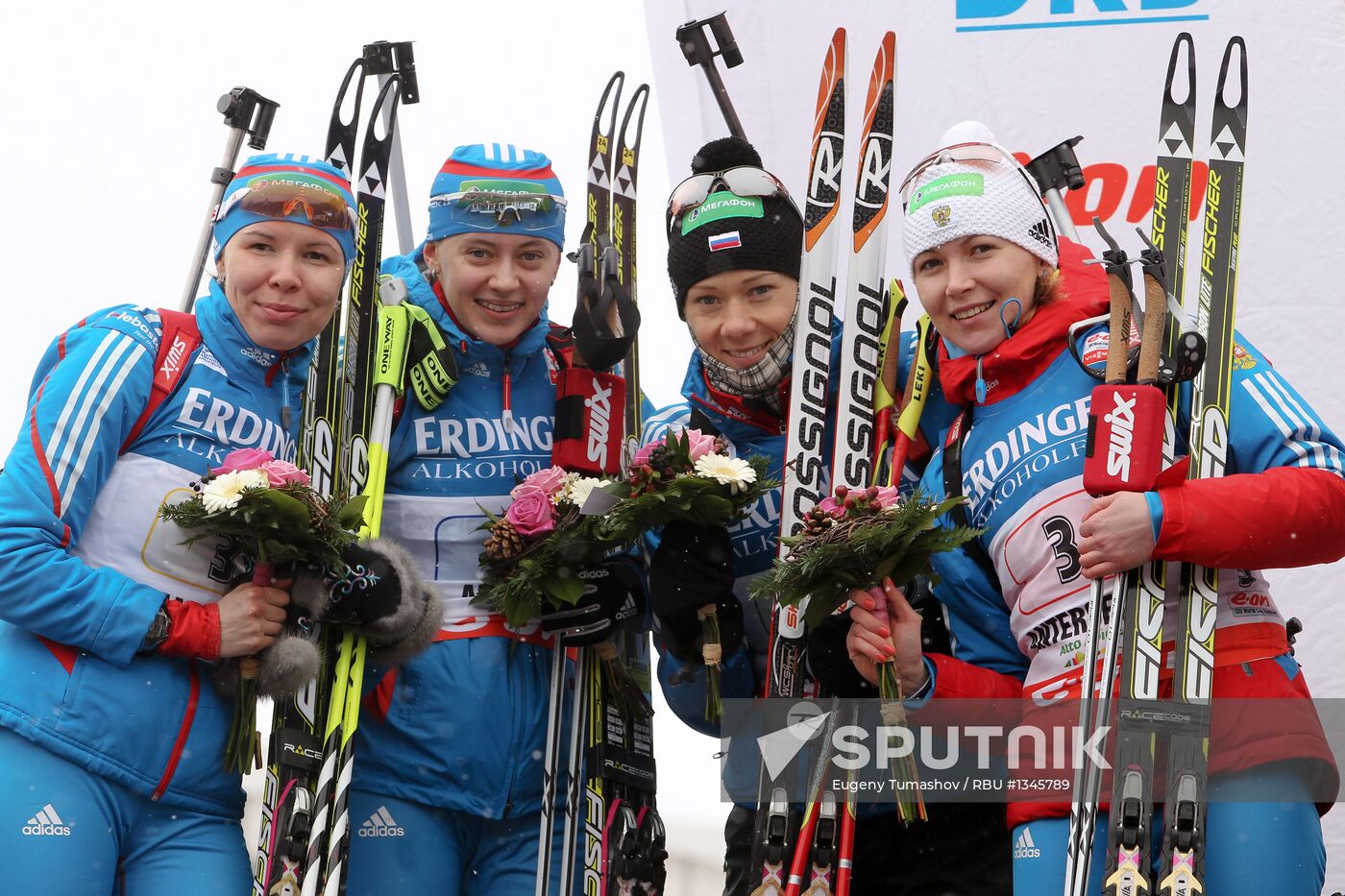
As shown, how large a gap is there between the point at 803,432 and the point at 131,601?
1486 mm

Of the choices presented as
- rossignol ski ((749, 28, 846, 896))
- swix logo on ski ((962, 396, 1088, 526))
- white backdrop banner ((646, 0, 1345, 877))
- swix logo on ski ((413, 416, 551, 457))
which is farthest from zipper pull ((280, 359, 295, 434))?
white backdrop banner ((646, 0, 1345, 877))

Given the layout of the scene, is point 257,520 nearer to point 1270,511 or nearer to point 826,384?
point 826,384

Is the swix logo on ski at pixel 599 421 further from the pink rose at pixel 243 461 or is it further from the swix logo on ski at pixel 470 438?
the pink rose at pixel 243 461

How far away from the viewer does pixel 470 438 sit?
359 centimetres

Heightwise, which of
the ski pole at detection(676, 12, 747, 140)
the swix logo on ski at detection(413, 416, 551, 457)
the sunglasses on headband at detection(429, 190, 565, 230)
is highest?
the ski pole at detection(676, 12, 747, 140)

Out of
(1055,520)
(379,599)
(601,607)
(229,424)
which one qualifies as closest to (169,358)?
(229,424)

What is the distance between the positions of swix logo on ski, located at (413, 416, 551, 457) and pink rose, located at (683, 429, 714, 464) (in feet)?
1.66

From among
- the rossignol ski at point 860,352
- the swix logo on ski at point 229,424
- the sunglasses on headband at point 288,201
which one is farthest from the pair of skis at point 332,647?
the rossignol ski at point 860,352

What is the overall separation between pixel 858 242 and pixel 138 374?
65.6 inches

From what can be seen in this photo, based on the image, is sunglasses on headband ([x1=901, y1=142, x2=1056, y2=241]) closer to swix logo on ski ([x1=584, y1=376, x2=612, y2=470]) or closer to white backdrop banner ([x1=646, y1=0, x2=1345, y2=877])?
swix logo on ski ([x1=584, y1=376, x2=612, y2=470])

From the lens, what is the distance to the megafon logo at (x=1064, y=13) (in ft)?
16.4

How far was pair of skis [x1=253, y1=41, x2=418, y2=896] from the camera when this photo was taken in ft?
10.8

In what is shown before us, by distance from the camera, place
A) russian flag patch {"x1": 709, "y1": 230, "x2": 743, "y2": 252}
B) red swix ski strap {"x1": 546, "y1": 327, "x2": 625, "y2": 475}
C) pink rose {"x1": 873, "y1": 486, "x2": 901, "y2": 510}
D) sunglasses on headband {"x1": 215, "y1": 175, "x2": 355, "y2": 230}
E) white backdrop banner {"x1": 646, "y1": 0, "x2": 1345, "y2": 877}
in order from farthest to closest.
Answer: white backdrop banner {"x1": 646, "y1": 0, "x2": 1345, "y2": 877}, red swix ski strap {"x1": 546, "y1": 327, "x2": 625, "y2": 475}, russian flag patch {"x1": 709, "y1": 230, "x2": 743, "y2": 252}, sunglasses on headband {"x1": 215, "y1": 175, "x2": 355, "y2": 230}, pink rose {"x1": 873, "y1": 486, "x2": 901, "y2": 510}

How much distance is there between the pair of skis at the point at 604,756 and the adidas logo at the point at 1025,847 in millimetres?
911
